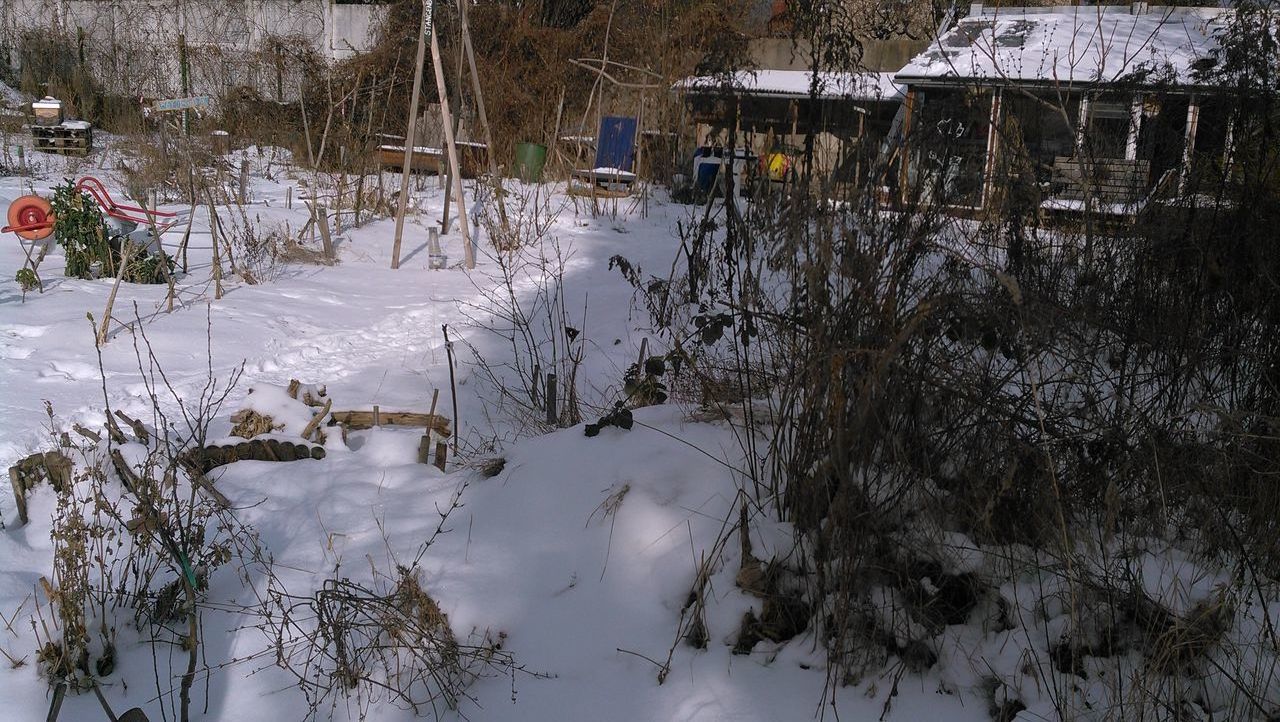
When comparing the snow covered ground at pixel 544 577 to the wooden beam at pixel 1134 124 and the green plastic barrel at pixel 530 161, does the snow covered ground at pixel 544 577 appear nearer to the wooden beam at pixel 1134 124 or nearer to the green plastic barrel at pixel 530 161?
the wooden beam at pixel 1134 124

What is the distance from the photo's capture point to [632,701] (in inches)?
94.3

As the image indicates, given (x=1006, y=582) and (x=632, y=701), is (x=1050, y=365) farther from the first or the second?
(x=632, y=701)

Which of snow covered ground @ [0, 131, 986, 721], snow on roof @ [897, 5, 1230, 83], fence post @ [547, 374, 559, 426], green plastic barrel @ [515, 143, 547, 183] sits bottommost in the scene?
snow covered ground @ [0, 131, 986, 721]

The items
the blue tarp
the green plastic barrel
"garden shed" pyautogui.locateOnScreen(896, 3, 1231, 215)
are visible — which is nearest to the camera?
"garden shed" pyautogui.locateOnScreen(896, 3, 1231, 215)

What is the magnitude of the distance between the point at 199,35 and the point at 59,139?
5903 millimetres

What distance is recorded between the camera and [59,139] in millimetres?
12453

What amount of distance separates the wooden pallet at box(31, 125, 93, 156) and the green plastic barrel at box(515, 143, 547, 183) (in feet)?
19.2

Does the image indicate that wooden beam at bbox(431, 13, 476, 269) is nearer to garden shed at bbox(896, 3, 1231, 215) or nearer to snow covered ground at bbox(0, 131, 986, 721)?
snow covered ground at bbox(0, 131, 986, 721)

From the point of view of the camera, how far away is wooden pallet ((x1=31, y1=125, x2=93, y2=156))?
12.4m

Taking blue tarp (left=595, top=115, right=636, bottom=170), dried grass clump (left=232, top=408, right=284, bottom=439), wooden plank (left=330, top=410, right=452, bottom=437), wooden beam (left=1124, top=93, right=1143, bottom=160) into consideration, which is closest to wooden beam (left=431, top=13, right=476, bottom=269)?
wooden plank (left=330, top=410, right=452, bottom=437)

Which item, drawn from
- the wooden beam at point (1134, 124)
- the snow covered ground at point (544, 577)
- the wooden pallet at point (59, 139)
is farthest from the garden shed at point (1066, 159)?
the wooden pallet at point (59, 139)

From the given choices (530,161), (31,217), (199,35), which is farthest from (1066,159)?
(199,35)

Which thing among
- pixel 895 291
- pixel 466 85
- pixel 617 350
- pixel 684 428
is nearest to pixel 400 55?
pixel 466 85

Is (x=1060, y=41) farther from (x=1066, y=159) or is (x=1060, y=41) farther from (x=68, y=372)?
(x=68, y=372)
